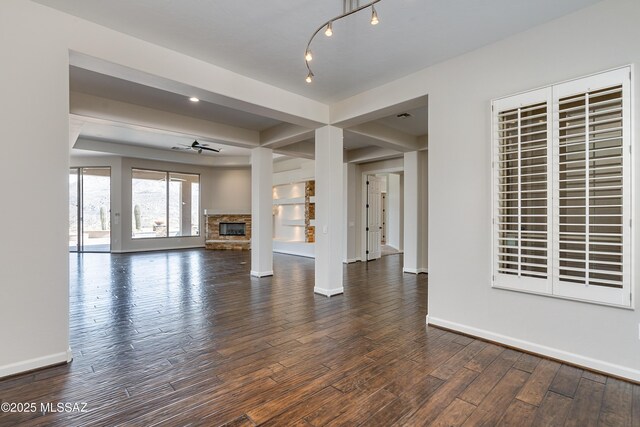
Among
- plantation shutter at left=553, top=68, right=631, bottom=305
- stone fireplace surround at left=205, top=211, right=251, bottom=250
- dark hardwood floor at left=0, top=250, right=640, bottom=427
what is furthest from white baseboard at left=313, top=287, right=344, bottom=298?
stone fireplace surround at left=205, top=211, right=251, bottom=250

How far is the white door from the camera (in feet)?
28.5

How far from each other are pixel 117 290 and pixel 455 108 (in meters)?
5.75

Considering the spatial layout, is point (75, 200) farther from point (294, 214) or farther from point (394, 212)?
point (394, 212)

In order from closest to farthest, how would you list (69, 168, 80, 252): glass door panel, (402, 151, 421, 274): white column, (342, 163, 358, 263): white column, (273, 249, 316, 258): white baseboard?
(402, 151, 421, 274): white column, (342, 163, 358, 263): white column, (273, 249, 316, 258): white baseboard, (69, 168, 80, 252): glass door panel

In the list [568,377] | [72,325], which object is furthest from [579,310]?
[72,325]

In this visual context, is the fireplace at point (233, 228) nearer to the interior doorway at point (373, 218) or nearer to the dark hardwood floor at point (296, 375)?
the interior doorway at point (373, 218)

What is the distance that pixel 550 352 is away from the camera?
109 inches

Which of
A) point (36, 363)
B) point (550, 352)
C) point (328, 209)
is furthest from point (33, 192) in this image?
point (550, 352)

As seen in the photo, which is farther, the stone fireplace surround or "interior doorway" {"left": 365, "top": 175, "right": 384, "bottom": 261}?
the stone fireplace surround

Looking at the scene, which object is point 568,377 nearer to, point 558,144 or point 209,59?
point 558,144

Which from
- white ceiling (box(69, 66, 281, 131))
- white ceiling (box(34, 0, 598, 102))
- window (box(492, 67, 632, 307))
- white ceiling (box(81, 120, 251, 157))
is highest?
white ceiling (box(81, 120, 251, 157))

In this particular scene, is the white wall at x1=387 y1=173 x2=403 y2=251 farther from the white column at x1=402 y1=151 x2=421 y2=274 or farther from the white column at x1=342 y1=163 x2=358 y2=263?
the white column at x1=402 y1=151 x2=421 y2=274

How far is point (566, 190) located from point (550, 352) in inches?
56.6

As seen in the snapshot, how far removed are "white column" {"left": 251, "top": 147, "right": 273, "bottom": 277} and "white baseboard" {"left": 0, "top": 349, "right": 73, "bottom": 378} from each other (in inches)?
149
